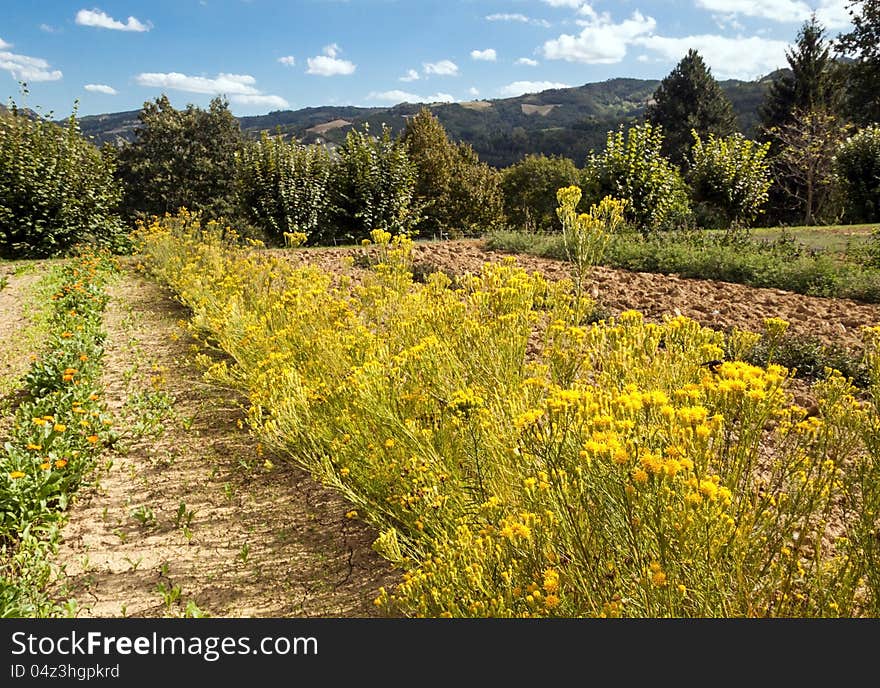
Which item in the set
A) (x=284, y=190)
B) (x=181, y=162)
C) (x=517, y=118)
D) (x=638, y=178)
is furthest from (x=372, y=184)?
(x=517, y=118)

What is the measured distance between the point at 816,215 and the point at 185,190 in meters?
21.3

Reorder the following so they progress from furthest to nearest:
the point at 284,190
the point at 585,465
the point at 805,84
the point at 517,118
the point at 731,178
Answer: the point at 517,118 → the point at 805,84 → the point at 284,190 → the point at 731,178 → the point at 585,465

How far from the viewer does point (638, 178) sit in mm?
11461

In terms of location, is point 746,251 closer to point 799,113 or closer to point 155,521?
point 155,521

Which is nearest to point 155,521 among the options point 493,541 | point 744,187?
point 493,541

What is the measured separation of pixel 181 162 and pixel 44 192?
6503 millimetres

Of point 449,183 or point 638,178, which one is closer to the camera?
point 638,178

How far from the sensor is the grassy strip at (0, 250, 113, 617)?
242cm

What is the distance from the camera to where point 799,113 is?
2289 centimetres

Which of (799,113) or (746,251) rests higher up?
(799,113)

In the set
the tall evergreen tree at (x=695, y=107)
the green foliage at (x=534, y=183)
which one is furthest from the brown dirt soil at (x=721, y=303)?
the green foliage at (x=534, y=183)

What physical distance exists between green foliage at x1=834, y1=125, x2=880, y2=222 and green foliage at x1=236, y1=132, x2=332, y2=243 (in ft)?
42.2

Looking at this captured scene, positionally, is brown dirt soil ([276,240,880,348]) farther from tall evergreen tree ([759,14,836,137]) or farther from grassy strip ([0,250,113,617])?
tall evergreen tree ([759,14,836,137])

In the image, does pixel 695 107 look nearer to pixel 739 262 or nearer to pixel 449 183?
pixel 449 183
